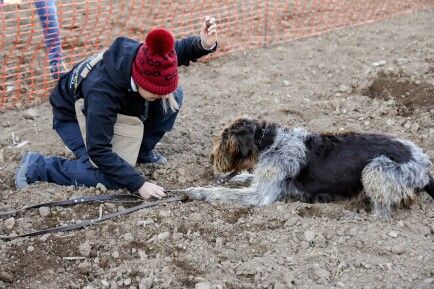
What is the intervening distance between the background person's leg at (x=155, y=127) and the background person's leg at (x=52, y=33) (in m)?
2.53

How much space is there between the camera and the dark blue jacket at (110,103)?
4469 mm

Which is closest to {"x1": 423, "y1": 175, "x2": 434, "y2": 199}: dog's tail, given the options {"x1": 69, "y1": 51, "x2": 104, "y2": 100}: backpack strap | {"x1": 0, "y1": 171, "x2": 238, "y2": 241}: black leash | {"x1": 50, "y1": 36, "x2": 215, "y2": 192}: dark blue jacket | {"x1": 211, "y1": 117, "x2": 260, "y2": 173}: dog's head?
{"x1": 211, "y1": 117, "x2": 260, "y2": 173}: dog's head

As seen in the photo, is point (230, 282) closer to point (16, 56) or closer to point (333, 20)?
point (16, 56)

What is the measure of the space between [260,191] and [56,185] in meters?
1.91

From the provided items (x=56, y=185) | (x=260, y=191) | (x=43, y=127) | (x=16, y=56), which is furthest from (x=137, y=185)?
(x=16, y=56)

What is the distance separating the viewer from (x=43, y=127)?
6449 mm

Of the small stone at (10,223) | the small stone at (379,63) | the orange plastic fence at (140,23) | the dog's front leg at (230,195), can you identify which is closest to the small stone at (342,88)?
the small stone at (379,63)

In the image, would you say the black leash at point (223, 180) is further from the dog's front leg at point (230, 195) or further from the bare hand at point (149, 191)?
the bare hand at point (149, 191)

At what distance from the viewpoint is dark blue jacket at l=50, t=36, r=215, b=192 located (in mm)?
4469

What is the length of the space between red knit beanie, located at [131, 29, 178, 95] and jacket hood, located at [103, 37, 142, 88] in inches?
2.9

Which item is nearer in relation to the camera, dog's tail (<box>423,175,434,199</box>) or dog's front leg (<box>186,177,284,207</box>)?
dog's tail (<box>423,175,434,199</box>)

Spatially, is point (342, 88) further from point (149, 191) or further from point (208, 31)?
point (149, 191)

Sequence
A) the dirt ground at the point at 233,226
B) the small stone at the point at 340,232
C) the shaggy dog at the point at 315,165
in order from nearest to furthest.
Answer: the dirt ground at the point at 233,226
the small stone at the point at 340,232
the shaggy dog at the point at 315,165

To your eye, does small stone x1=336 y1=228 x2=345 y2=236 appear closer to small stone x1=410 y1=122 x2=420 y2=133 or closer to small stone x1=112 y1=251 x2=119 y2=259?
small stone x1=112 y1=251 x2=119 y2=259
